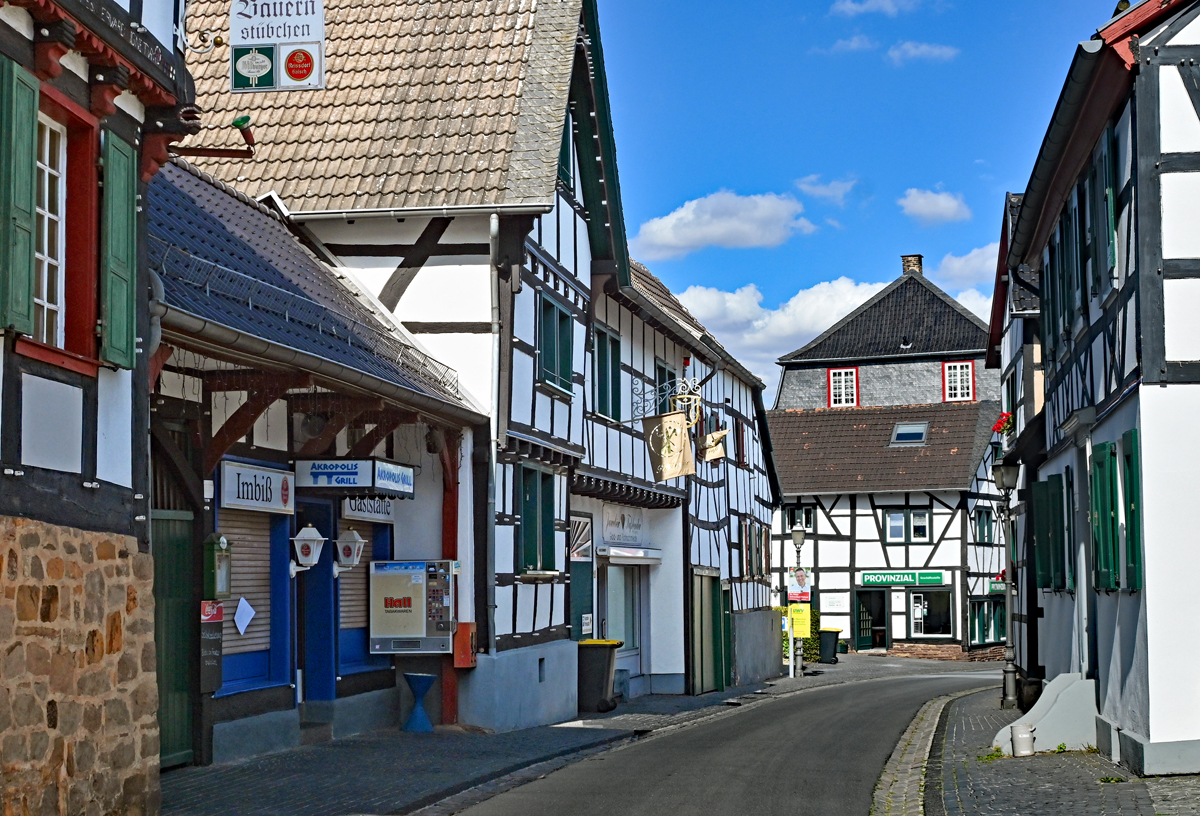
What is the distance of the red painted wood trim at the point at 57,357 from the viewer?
8.64 meters

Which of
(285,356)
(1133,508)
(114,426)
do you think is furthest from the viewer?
(1133,508)

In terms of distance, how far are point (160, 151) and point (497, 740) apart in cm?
894

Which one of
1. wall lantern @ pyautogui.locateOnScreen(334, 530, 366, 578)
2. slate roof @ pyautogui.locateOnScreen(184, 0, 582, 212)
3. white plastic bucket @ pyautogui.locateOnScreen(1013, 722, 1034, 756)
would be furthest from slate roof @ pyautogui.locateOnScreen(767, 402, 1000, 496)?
wall lantern @ pyautogui.locateOnScreen(334, 530, 366, 578)

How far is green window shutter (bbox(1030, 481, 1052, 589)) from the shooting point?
1981 cm

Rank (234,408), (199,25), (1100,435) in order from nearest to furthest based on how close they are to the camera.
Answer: (234,408) < (1100,435) < (199,25)

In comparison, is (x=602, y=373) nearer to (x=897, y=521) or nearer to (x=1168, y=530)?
(x=1168, y=530)

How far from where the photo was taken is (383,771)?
14.0 meters

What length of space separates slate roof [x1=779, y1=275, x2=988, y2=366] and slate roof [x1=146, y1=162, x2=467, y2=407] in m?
44.3

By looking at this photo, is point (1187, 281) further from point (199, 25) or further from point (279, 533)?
point (199, 25)

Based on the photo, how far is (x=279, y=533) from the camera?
51.9ft

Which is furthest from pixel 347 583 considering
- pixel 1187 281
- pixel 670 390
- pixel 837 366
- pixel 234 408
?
pixel 837 366

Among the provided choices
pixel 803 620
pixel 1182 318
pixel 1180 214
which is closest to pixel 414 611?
pixel 1182 318

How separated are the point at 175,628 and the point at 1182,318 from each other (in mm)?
8902

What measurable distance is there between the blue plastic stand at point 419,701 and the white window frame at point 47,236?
30.2 feet
